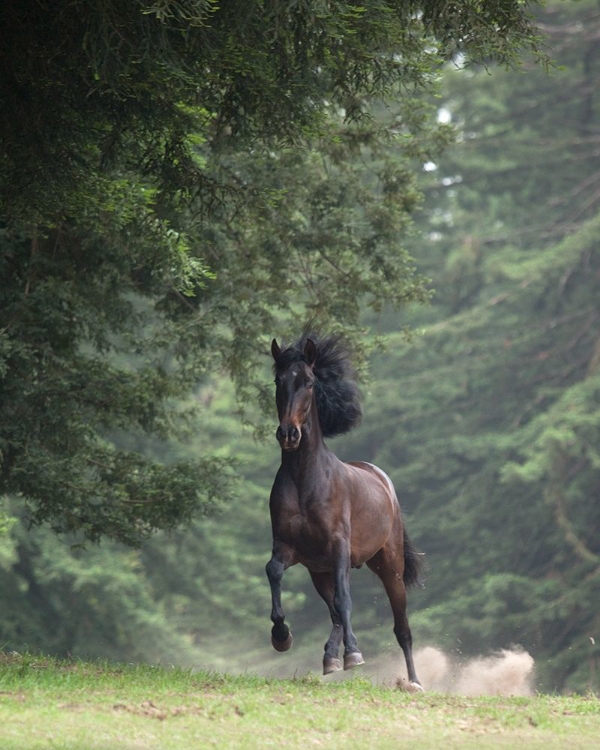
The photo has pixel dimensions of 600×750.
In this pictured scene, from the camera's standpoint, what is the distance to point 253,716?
886 centimetres

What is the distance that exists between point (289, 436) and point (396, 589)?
3244mm

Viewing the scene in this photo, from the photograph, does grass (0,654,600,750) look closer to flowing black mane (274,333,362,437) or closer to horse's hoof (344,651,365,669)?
horse's hoof (344,651,365,669)

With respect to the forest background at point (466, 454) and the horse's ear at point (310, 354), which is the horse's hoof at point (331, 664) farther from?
the forest background at point (466, 454)

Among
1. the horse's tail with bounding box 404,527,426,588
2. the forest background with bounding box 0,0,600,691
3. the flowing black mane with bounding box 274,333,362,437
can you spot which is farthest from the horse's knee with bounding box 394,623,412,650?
the forest background with bounding box 0,0,600,691

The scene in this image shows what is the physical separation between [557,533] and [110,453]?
56.4 ft

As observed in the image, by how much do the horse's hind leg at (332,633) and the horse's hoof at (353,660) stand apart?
65 mm

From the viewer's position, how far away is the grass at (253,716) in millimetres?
8156

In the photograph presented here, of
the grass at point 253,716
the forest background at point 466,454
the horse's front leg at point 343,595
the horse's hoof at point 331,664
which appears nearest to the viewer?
the grass at point 253,716

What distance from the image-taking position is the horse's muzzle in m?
10.1

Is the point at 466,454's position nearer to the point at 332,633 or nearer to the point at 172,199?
the point at 172,199

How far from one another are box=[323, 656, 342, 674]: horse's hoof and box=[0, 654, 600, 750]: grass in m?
0.21

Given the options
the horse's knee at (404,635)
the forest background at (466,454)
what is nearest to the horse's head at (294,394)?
the horse's knee at (404,635)

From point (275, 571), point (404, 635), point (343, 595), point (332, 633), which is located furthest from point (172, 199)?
point (404, 635)

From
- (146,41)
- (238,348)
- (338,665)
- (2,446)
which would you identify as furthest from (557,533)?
(146,41)
